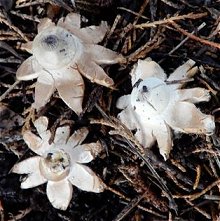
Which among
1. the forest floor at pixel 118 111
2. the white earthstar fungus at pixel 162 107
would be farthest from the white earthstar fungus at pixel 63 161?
the white earthstar fungus at pixel 162 107

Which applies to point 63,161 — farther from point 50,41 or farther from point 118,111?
point 50,41

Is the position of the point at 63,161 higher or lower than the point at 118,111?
lower

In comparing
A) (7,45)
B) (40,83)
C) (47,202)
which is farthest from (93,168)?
(7,45)

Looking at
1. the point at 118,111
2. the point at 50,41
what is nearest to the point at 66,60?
the point at 50,41

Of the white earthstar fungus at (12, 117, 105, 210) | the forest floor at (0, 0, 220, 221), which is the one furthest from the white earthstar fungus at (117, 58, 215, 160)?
the white earthstar fungus at (12, 117, 105, 210)

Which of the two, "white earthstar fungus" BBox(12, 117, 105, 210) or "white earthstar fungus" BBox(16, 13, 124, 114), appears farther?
"white earthstar fungus" BBox(12, 117, 105, 210)

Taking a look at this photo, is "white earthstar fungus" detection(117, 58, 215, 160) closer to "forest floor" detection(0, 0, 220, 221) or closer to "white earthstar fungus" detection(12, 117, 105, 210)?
"forest floor" detection(0, 0, 220, 221)
